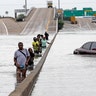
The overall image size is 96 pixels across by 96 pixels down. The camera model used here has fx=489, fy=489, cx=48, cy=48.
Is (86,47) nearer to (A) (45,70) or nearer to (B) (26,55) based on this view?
(A) (45,70)

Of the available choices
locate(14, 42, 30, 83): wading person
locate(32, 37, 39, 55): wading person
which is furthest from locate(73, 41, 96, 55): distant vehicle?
locate(14, 42, 30, 83): wading person

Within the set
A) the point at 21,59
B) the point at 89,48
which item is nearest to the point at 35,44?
the point at 89,48

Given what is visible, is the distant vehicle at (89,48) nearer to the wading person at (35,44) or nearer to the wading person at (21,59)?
the wading person at (35,44)

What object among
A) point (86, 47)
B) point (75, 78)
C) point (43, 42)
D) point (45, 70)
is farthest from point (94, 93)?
point (43, 42)

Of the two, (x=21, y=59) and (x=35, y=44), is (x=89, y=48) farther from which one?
(x=21, y=59)

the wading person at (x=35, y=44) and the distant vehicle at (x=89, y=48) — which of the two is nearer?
the wading person at (x=35, y=44)

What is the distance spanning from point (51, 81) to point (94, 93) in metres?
3.92

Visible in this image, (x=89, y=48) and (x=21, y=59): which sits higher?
(x=21, y=59)

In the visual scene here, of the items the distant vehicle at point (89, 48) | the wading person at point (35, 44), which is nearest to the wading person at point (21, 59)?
the wading person at point (35, 44)

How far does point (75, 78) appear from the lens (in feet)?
61.3

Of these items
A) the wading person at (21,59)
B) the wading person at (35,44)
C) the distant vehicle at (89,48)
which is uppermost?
the wading person at (21,59)

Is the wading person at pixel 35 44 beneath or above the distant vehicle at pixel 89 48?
above

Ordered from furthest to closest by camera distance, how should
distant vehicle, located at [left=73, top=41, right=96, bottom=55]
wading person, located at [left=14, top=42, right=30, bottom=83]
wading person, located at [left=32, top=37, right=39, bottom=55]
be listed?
distant vehicle, located at [left=73, top=41, right=96, bottom=55] < wading person, located at [left=32, top=37, right=39, bottom=55] < wading person, located at [left=14, top=42, right=30, bottom=83]

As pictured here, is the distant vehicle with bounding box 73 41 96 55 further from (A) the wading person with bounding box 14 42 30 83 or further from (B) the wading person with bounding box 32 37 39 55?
(A) the wading person with bounding box 14 42 30 83
